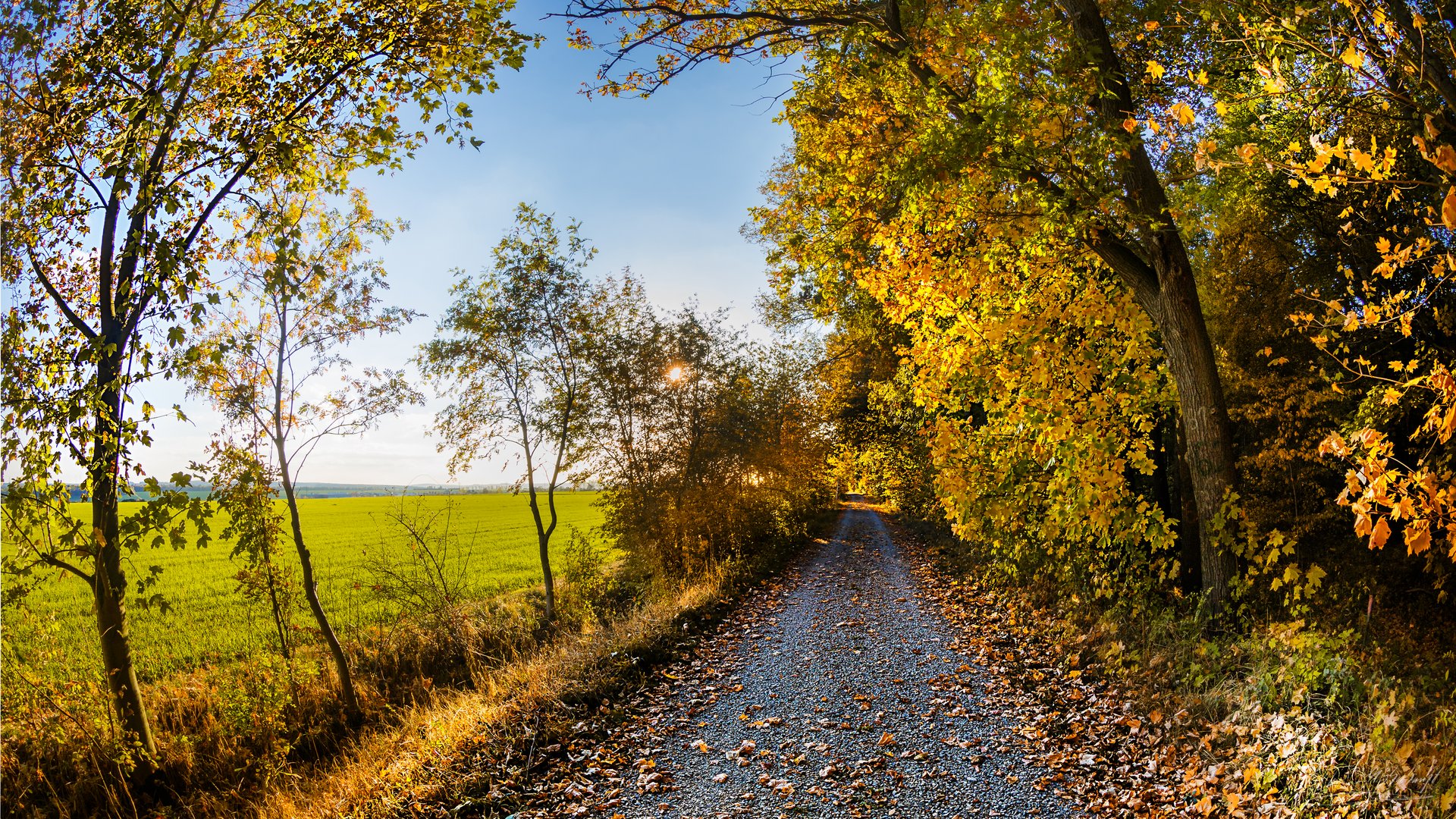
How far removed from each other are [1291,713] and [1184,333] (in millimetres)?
4156

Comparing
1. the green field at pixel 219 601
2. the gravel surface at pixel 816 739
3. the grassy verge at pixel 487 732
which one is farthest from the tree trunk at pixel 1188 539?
the green field at pixel 219 601

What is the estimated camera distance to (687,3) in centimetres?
832

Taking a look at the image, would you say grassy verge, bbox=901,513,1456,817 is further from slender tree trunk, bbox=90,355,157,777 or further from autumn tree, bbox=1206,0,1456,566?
slender tree trunk, bbox=90,355,157,777

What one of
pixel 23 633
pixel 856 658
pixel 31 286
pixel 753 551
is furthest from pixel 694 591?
pixel 31 286

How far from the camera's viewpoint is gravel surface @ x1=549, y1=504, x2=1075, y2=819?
532 centimetres

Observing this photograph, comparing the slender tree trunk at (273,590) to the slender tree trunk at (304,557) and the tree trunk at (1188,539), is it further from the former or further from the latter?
the tree trunk at (1188,539)

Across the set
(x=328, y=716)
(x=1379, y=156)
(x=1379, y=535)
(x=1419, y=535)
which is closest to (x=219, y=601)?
(x=328, y=716)

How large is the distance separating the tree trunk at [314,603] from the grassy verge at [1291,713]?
32.2 feet

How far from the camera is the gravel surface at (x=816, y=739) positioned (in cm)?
532

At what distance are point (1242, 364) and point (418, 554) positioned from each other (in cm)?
1585

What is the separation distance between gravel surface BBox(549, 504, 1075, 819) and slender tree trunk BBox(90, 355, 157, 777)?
14.3ft

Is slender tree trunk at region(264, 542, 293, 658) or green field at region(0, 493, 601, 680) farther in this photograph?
slender tree trunk at region(264, 542, 293, 658)

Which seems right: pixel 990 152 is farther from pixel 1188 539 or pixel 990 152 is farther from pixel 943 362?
pixel 1188 539

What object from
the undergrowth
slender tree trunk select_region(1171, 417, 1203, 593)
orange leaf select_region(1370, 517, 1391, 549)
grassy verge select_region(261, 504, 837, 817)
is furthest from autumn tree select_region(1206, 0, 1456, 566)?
Result: the undergrowth
